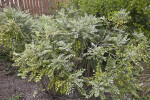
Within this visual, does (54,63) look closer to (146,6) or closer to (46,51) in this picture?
(46,51)

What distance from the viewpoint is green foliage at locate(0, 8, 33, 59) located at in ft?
7.69

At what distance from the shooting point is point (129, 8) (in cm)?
288

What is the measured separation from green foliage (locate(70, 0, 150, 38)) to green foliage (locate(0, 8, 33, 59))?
1403mm

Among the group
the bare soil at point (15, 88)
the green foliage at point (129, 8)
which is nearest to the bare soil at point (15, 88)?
the bare soil at point (15, 88)

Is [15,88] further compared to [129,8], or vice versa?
[129,8]

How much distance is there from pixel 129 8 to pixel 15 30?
2.37 metres

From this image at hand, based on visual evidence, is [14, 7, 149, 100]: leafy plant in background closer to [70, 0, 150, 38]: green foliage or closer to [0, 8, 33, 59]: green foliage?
[0, 8, 33, 59]: green foliage

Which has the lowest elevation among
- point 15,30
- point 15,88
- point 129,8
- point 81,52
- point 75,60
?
point 15,88

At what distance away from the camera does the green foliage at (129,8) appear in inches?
109

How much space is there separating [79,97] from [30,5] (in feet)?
16.7

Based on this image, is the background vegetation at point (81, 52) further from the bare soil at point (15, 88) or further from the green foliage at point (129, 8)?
the bare soil at point (15, 88)

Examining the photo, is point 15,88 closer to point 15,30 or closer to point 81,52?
point 15,30

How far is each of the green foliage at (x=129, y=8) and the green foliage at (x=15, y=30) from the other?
4.60ft

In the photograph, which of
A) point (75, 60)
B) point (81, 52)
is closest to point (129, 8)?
point (81, 52)
